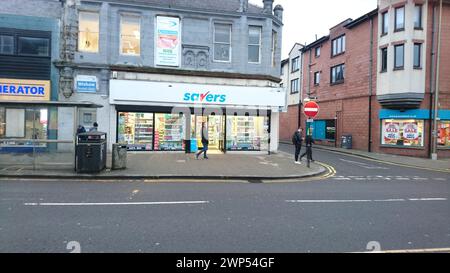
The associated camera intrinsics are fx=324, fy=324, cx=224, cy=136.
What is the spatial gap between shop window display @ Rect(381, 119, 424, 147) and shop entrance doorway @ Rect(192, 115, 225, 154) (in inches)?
484

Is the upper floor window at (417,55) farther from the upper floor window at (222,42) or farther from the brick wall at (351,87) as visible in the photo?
the upper floor window at (222,42)

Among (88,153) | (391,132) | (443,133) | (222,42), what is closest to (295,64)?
(391,132)

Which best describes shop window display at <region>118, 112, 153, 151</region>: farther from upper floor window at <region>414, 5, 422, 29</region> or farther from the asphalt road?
upper floor window at <region>414, 5, 422, 29</region>

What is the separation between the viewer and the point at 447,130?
21.4 metres

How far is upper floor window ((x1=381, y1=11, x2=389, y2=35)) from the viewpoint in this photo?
22719 mm

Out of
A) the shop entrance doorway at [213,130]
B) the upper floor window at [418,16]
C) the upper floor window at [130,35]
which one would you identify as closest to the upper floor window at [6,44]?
the upper floor window at [130,35]

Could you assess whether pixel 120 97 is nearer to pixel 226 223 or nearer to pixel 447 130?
pixel 226 223

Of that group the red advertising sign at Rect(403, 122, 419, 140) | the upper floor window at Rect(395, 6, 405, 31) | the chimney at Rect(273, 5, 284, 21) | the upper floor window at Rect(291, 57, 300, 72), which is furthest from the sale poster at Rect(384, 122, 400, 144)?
the upper floor window at Rect(291, 57, 300, 72)

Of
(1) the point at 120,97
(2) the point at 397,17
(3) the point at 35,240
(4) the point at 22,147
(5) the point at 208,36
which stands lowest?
(3) the point at 35,240

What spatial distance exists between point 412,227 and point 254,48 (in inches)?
591

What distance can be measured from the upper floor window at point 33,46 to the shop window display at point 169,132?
650 cm

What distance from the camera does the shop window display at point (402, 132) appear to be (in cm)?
2145

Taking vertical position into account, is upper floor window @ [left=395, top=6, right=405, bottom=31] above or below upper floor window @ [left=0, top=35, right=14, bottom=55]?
above
